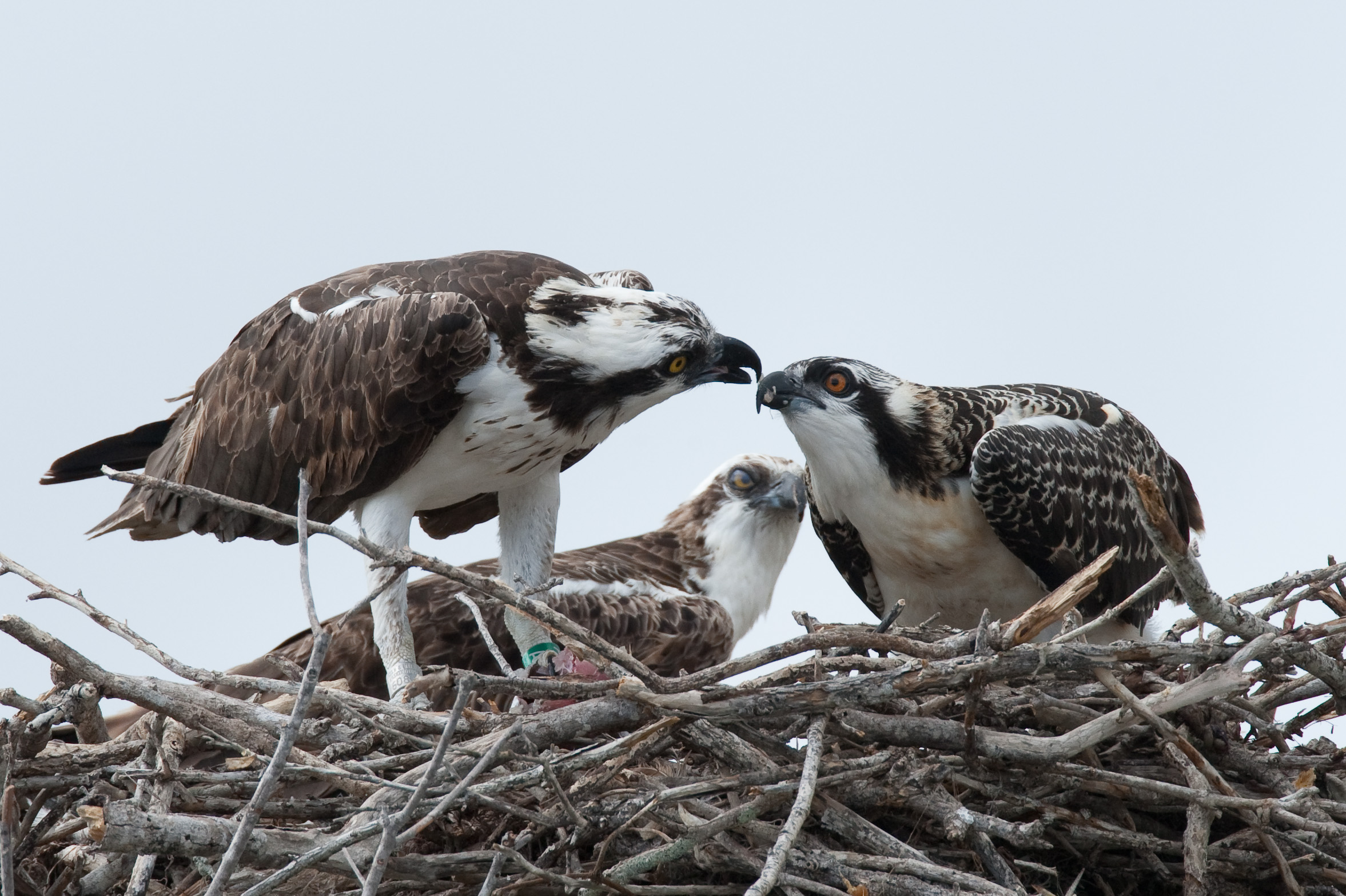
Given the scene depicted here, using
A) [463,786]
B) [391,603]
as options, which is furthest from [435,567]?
[391,603]

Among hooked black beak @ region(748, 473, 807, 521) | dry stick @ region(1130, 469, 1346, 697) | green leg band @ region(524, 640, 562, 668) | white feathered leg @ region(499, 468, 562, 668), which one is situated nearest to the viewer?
dry stick @ region(1130, 469, 1346, 697)

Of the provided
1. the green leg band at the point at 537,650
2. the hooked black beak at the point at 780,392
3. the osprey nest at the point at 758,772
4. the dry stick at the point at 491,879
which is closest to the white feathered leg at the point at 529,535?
the green leg band at the point at 537,650

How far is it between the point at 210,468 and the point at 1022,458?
3.10 metres

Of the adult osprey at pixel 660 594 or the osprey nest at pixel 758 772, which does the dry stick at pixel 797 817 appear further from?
the adult osprey at pixel 660 594

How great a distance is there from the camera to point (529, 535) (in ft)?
19.1

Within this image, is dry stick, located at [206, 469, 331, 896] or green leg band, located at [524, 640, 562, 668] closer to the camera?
dry stick, located at [206, 469, 331, 896]

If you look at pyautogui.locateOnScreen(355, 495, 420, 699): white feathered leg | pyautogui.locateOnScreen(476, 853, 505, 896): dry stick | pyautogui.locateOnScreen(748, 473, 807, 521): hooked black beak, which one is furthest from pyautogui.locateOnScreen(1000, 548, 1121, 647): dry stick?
pyautogui.locateOnScreen(748, 473, 807, 521): hooked black beak

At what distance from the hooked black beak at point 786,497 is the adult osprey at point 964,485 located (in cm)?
218

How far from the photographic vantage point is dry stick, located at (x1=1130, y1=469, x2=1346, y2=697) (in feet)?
11.1

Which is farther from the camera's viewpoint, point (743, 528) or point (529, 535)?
point (743, 528)

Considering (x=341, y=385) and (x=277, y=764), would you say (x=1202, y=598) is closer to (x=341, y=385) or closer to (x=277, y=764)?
(x=277, y=764)

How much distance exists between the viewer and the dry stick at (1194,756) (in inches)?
143

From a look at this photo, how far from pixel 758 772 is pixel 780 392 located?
1866 millimetres

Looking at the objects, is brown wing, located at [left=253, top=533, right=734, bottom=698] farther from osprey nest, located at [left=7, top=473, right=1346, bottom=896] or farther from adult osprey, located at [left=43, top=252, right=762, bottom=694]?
osprey nest, located at [left=7, top=473, right=1346, bottom=896]
